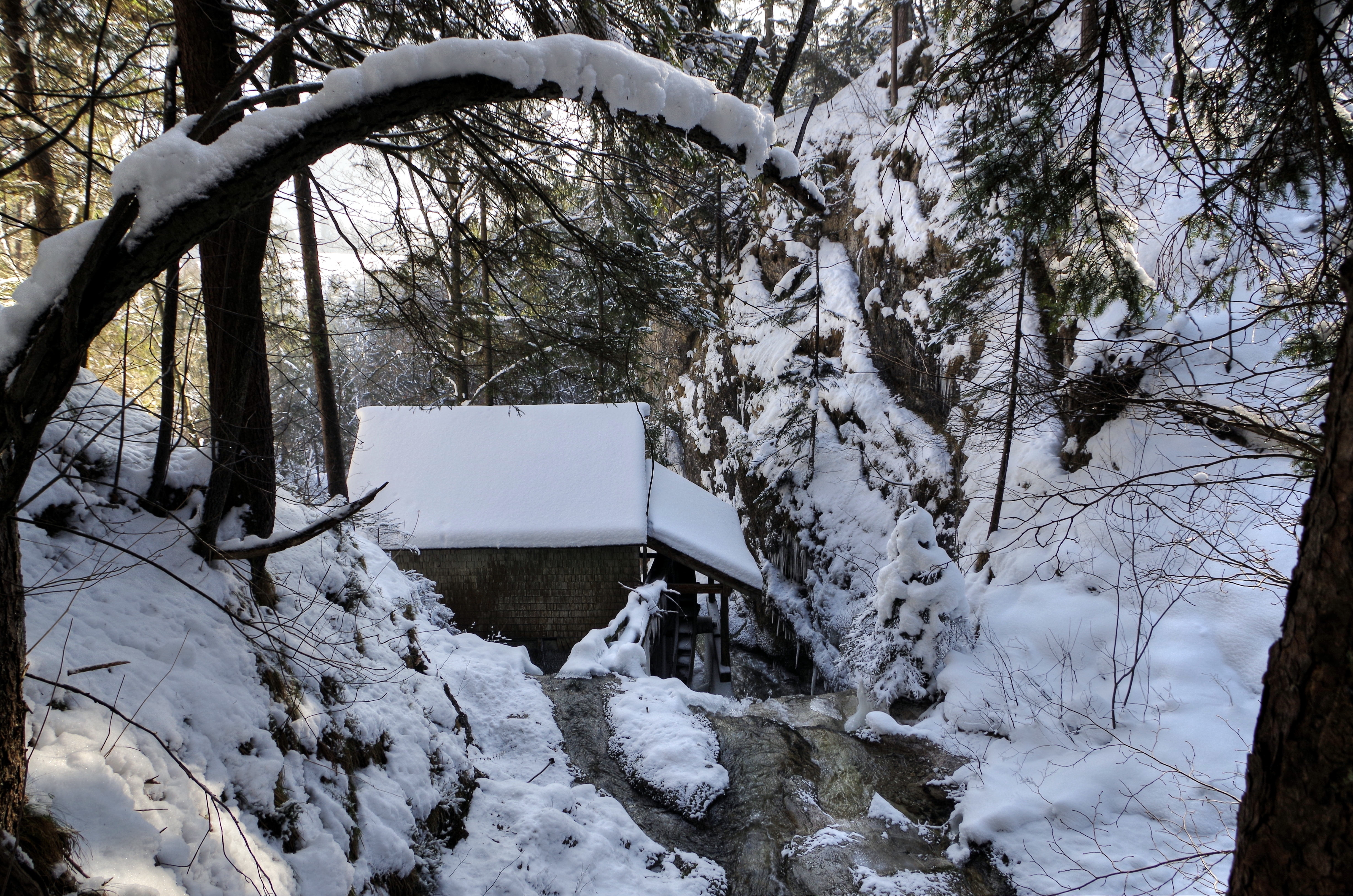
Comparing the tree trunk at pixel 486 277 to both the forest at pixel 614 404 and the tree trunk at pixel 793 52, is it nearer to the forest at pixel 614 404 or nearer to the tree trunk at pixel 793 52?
the forest at pixel 614 404

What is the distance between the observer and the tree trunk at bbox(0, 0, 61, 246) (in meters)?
2.83

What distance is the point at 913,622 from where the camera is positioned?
24.8ft

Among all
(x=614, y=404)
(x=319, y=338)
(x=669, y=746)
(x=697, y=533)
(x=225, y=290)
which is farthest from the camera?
(x=697, y=533)

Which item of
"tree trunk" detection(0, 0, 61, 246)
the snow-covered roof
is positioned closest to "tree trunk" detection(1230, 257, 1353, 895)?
"tree trunk" detection(0, 0, 61, 246)

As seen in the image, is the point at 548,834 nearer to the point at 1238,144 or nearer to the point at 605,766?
the point at 605,766

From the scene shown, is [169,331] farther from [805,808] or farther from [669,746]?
[805,808]

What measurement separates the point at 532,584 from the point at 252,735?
8293 mm

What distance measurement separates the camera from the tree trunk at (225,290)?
3.01 meters

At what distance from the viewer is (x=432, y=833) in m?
3.55

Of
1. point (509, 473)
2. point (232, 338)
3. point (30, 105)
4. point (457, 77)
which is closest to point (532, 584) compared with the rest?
point (509, 473)

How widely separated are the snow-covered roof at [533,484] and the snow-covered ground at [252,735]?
19.2 ft

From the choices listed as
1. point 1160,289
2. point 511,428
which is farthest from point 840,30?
point 1160,289

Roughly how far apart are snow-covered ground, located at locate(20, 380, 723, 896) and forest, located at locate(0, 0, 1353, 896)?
2 centimetres

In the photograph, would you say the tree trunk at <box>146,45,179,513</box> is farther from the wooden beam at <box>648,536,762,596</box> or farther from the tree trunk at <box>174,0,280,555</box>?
the wooden beam at <box>648,536,762,596</box>
